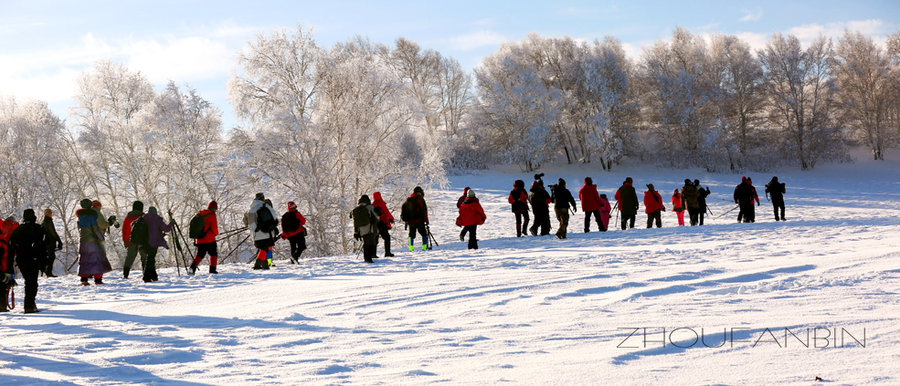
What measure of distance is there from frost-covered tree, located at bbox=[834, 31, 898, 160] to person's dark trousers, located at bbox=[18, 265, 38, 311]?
51.3 m

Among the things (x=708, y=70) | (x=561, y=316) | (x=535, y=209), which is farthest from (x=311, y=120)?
(x=708, y=70)

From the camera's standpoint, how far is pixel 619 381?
4.39 m

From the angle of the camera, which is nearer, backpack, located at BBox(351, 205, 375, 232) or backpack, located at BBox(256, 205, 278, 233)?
backpack, located at BBox(256, 205, 278, 233)

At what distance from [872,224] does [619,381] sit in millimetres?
15586

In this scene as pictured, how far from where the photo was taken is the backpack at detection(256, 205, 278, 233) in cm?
1292

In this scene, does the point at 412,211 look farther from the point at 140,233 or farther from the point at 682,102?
the point at 682,102

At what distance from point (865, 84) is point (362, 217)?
4805 cm

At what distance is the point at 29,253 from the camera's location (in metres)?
9.14

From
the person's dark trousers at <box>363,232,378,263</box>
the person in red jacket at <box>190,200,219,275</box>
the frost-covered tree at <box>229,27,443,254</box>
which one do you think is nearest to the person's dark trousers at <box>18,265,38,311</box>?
the person in red jacket at <box>190,200,219,275</box>

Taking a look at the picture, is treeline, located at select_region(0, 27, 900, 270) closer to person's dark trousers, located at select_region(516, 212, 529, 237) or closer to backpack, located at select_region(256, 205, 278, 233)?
person's dark trousers, located at select_region(516, 212, 529, 237)

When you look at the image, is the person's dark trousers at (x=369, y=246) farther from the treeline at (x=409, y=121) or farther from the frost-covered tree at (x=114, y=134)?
the frost-covered tree at (x=114, y=134)

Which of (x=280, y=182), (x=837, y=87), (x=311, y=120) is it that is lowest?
(x=280, y=182)

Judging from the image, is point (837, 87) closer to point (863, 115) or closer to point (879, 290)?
point (863, 115)

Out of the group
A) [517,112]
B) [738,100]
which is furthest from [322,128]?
[738,100]
